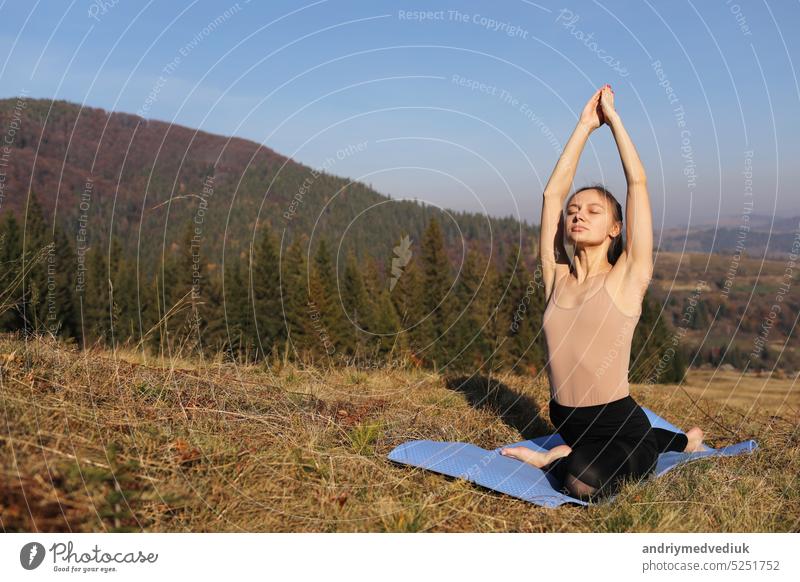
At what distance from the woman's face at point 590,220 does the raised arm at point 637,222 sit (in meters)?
0.19

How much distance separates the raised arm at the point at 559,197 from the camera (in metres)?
4.99

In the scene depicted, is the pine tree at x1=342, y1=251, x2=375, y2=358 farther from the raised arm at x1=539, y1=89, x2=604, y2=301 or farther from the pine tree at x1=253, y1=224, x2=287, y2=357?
the raised arm at x1=539, y1=89, x2=604, y2=301

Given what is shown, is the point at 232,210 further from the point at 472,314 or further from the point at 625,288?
the point at 625,288

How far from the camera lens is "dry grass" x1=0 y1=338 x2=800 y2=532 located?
3.37m

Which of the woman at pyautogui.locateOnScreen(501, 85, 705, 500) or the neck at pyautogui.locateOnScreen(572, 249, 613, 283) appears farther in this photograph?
the neck at pyautogui.locateOnScreen(572, 249, 613, 283)

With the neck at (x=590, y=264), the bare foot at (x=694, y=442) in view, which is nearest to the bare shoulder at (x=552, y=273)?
the neck at (x=590, y=264)

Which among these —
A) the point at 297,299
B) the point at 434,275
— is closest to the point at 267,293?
the point at 297,299

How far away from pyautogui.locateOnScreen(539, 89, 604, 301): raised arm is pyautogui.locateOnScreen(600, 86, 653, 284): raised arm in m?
0.50

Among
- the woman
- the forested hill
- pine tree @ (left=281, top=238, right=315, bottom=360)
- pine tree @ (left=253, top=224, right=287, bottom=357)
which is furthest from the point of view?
the forested hill

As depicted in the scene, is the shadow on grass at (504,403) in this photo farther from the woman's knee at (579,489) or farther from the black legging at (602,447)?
the woman's knee at (579,489)

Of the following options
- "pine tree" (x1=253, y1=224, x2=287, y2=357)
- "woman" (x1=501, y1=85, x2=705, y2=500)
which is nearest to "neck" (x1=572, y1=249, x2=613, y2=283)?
"woman" (x1=501, y1=85, x2=705, y2=500)
